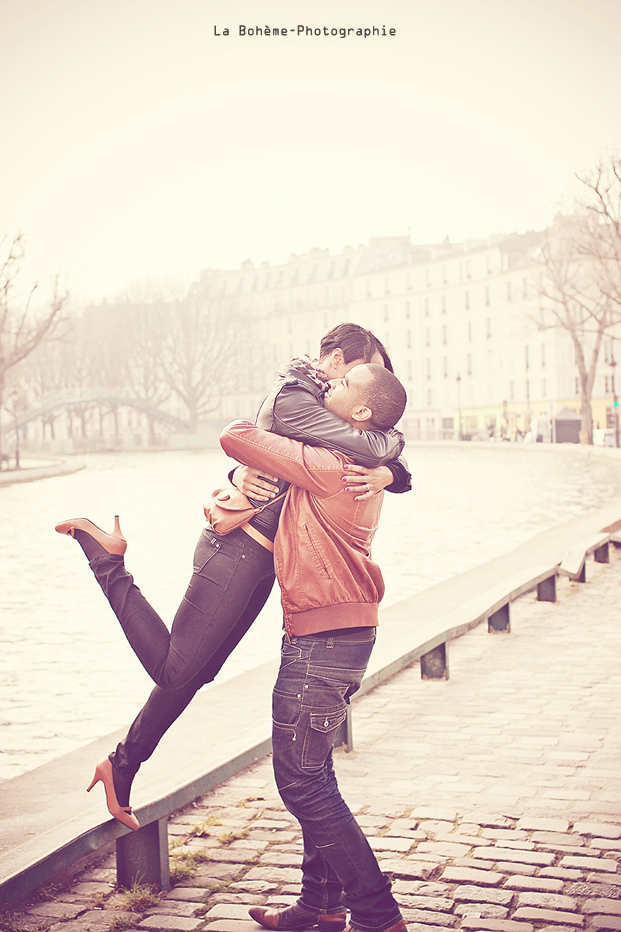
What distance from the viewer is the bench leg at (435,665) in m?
6.79

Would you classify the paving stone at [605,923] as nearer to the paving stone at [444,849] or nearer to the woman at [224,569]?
the paving stone at [444,849]

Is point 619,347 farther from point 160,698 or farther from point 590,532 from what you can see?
point 160,698

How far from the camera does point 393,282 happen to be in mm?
100250

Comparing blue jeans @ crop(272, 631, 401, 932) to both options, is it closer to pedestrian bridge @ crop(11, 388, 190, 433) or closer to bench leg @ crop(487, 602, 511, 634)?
bench leg @ crop(487, 602, 511, 634)

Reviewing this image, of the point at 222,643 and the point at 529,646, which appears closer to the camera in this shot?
the point at 222,643

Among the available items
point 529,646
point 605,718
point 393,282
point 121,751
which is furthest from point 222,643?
point 393,282

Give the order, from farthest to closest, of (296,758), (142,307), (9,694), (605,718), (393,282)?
(393,282)
(142,307)
(9,694)
(605,718)
(296,758)

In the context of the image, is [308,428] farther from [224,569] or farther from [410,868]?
[410,868]

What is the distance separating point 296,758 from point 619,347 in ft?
242

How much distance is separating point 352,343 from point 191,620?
36.3 inches

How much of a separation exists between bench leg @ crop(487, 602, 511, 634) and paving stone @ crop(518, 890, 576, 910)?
5.00 metres

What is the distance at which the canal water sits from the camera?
21.7 ft

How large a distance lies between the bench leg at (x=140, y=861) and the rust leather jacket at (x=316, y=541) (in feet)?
3.68

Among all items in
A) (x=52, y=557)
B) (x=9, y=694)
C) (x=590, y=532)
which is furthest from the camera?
(x=52, y=557)
